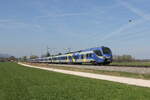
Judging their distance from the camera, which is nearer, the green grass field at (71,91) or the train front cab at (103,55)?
the green grass field at (71,91)

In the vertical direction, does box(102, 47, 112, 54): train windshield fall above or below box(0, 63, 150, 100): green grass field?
above

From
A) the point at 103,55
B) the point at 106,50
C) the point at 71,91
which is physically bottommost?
the point at 71,91

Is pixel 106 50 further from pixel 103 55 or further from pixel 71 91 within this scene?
pixel 71 91

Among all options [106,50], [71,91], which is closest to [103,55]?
[106,50]

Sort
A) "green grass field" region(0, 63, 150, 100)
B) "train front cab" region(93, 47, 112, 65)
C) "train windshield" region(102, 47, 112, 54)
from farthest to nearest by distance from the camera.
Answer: "train windshield" region(102, 47, 112, 54) < "train front cab" region(93, 47, 112, 65) < "green grass field" region(0, 63, 150, 100)

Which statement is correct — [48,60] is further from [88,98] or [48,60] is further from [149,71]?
[88,98]

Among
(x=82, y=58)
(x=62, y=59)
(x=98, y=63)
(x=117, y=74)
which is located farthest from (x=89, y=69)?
(x=62, y=59)

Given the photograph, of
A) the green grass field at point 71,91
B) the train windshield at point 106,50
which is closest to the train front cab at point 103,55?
the train windshield at point 106,50

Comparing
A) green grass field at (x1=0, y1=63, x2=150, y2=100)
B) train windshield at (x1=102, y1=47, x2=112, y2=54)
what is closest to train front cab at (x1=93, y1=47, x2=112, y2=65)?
train windshield at (x1=102, y1=47, x2=112, y2=54)

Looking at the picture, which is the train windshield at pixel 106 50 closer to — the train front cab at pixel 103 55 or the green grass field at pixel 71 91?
the train front cab at pixel 103 55

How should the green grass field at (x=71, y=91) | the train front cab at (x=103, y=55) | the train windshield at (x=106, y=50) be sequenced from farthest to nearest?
the train windshield at (x=106, y=50) → the train front cab at (x=103, y=55) → the green grass field at (x=71, y=91)

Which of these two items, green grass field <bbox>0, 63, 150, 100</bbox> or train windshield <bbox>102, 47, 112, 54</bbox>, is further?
train windshield <bbox>102, 47, 112, 54</bbox>

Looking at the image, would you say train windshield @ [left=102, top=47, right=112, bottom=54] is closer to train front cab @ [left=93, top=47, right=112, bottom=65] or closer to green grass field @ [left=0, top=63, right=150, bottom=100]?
train front cab @ [left=93, top=47, right=112, bottom=65]

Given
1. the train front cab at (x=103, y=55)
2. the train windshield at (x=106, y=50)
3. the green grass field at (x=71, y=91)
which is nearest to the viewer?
the green grass field at (x=71, y=91)
